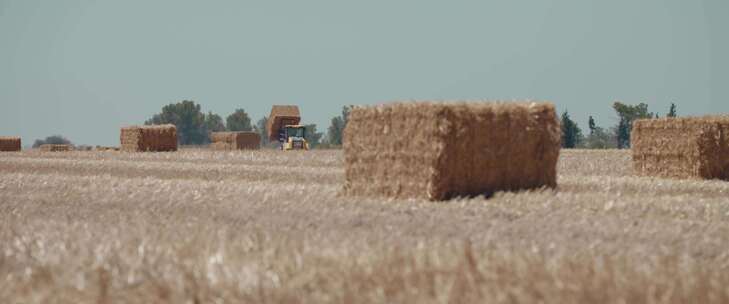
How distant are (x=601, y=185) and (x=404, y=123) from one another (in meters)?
3.52

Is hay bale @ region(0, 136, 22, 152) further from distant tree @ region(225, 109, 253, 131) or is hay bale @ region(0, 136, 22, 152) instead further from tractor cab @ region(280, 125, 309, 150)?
distant tree @ region(225, 109, 253, 131)

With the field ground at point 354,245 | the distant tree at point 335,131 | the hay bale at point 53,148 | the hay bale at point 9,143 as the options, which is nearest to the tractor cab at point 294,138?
the hay bale at point 53,148

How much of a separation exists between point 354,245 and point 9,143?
40.6m

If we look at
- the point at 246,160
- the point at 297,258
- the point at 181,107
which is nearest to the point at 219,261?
the point at 297,258

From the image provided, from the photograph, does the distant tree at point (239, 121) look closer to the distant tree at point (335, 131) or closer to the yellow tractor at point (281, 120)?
the distant tree at point (335, 131)

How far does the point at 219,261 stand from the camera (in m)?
6.12

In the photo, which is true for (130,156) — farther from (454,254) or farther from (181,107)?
(181,107)

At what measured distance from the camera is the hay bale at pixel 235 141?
1870 inches

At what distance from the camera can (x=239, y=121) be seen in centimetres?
11756

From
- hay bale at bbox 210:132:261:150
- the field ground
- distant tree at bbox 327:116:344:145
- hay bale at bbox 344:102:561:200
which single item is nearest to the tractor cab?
hay bale at bbox 210:132:261:150

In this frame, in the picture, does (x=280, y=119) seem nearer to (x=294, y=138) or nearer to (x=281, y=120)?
(x=281, y=120)

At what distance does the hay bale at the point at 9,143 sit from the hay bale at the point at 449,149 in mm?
33028

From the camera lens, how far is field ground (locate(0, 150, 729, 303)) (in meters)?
5.09

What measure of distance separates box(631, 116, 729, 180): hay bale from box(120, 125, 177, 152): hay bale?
816 inches
